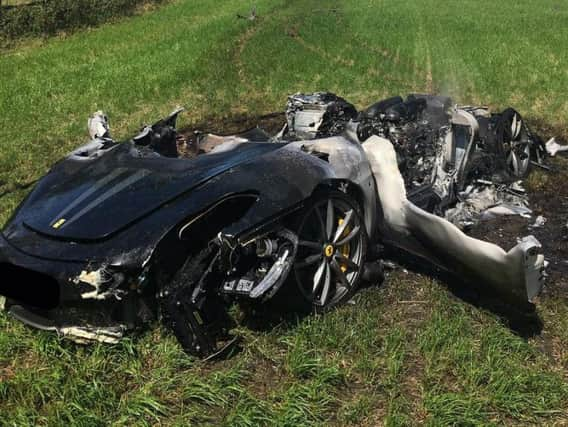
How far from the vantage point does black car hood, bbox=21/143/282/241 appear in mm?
3416

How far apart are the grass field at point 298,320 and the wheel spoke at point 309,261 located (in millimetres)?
360

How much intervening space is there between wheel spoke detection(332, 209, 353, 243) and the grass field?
1.66 ft

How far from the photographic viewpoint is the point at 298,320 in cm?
378

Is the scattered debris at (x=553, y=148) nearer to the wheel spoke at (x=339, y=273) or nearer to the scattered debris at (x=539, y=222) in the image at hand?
the scattered debris at (x=539, y=222)

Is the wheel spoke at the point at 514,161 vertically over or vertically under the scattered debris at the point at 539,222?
over

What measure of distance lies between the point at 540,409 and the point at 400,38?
15054 mm

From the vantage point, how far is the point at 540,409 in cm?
314

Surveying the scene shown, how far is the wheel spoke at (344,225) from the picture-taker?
4.04 m

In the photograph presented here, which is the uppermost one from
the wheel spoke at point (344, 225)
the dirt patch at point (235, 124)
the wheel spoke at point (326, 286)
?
the wheel spoke at point (344, 225)

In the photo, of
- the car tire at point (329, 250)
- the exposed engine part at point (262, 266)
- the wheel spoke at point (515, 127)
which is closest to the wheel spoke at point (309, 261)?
the car tire at point (329, 250)

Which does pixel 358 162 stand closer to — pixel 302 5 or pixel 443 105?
pixel 443 105

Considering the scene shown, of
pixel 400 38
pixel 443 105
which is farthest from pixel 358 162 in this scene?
pixel 400 38

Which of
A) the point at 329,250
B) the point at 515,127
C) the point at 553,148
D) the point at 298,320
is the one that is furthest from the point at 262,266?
the point at 553,148

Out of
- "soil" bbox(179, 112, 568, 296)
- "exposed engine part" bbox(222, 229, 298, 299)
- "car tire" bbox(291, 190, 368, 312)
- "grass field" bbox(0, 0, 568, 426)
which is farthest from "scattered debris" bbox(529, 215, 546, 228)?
"exposed engine part" bbox(222, 229, 298, 299)
